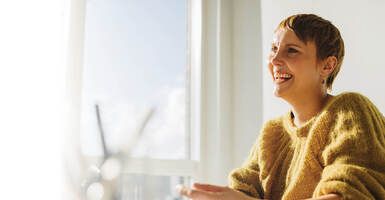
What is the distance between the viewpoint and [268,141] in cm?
116

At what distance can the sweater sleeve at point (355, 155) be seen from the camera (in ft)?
2.90

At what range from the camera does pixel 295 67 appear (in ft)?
3.56

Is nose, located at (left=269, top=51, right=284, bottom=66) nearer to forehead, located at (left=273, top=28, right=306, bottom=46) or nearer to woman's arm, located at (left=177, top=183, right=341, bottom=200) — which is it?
forehead, located at (left=273, top=28, right=306, bottom=46)

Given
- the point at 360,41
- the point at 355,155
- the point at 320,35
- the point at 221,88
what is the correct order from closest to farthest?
the point at 355,155
the point at 320,35
the point at 360,41
the point at 221,88

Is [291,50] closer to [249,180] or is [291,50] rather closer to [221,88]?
[249,180]

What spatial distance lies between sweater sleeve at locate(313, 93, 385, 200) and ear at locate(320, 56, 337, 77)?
11 cm

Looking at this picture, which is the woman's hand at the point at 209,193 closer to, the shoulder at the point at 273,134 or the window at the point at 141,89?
the shoulder at the point at 273,134

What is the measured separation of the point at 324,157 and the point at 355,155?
0.22 feet

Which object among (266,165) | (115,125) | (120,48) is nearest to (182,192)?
(266,165)

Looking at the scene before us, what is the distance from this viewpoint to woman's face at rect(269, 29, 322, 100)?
42.6 inches

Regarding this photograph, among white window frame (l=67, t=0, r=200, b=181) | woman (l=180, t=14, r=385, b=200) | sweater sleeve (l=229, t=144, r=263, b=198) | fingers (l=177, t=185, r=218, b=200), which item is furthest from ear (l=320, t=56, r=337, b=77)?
white window frame (l=67, t=0, r=200, b=181)

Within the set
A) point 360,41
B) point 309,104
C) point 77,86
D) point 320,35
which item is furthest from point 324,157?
point 77,86

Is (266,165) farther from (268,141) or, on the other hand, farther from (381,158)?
(381,158)

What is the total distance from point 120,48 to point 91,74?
16cm
